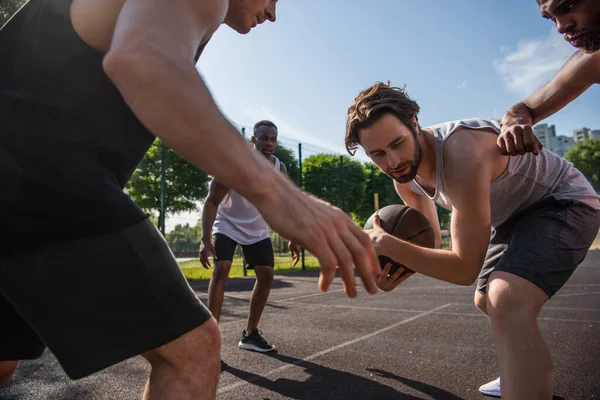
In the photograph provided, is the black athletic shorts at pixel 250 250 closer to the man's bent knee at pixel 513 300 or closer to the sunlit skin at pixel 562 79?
the man's bent knee at pixel 513 300

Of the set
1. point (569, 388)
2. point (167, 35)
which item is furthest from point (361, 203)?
point (167, 35)

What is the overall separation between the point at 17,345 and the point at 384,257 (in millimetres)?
1644

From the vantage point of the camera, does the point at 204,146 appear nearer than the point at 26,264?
Yes

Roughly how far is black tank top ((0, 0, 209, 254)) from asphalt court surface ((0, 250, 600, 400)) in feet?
6.74

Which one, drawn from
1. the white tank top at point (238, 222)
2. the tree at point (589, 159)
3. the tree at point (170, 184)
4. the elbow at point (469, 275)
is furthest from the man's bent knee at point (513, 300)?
the tree at point (589, 159)

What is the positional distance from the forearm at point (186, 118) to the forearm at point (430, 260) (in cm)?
134

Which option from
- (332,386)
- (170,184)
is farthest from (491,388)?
(170,184)

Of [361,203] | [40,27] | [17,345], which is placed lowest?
[17,345]

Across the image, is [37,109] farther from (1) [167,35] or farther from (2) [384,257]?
(2) [384,257]

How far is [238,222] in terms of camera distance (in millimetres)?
4277

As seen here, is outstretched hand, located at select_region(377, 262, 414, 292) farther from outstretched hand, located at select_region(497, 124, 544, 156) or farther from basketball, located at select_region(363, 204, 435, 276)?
outstretched hand, located at select_region(497, 124, 544, 156)

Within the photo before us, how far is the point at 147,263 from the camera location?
1.10 m

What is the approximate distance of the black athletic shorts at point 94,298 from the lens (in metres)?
1.08

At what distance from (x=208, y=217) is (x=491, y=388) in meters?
2.76
